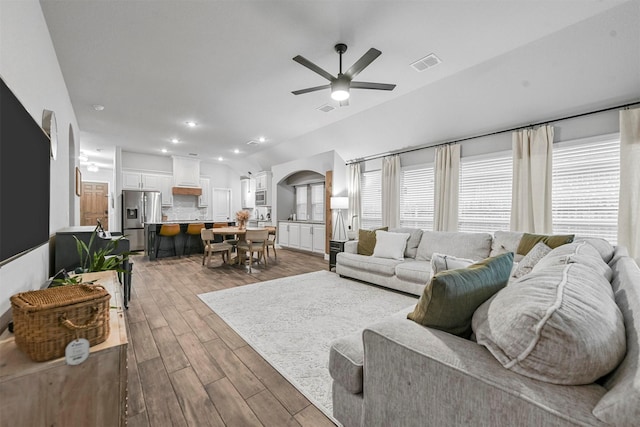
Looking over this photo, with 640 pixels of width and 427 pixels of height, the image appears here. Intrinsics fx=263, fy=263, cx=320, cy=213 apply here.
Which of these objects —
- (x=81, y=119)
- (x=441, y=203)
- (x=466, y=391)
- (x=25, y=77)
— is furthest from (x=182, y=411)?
(x=81, y=119)

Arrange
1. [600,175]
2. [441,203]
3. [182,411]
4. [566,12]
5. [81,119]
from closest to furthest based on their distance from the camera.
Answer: [182,411] < [566,12] < [600,175] < [441,203] < [81,119]

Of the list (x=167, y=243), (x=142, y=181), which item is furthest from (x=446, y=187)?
(x=142, y=181)

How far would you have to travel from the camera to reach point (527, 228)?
371 cm

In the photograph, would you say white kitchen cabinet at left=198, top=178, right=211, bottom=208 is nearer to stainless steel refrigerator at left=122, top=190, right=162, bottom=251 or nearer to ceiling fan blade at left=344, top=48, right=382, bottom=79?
stainless steel refrigerator at left=122, top=190, right=162, bottom=251

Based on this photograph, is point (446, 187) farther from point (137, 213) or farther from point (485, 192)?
point (137, 213)

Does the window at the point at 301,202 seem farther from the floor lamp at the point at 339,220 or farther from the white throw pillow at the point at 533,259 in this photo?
the white throw pillow at the point at 533,259

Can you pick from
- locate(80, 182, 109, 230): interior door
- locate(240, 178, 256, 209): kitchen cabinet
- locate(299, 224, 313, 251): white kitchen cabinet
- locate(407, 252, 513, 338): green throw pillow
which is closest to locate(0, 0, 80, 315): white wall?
locate(407, 252, 513, 338): green throw pillow

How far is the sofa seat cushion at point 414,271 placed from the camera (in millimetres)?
3304

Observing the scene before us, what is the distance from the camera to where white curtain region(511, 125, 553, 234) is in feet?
11.7

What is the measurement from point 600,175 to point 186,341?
5.02 metres

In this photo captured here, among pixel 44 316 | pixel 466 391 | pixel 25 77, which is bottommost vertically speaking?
pixel 466 391

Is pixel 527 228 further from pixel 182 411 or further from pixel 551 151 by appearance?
pixel 182 411

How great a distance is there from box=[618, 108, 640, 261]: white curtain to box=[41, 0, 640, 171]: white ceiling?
0.34 metres

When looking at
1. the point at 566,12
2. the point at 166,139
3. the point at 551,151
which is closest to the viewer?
the point at 566,12
